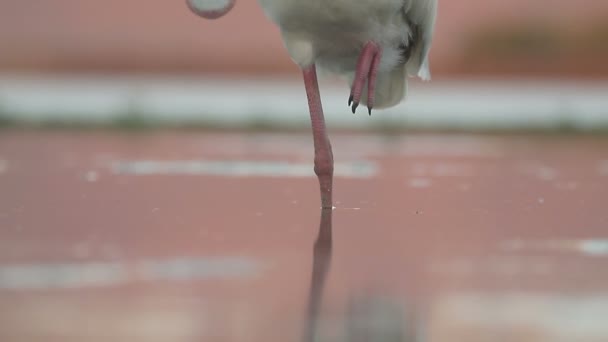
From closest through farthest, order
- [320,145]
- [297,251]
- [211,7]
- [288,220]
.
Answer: [297,251], [288,220], [320,145], [211,7]

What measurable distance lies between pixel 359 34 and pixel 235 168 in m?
1.99

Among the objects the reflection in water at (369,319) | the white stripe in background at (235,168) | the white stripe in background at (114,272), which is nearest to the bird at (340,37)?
the white stripe in background at (235,168)

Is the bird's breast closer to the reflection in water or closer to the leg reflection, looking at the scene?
the leg reflection

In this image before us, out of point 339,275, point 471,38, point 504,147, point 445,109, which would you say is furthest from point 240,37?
point 339,275

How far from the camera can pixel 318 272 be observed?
3863 mm

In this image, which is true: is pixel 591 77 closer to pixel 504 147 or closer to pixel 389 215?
pixel 504 147

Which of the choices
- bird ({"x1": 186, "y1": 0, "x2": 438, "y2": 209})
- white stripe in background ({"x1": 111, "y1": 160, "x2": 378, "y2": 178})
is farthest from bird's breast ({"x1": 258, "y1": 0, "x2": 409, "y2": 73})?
white stripe in background ({"x1": 111, "y1": 160, "x2": 378, "y2": 178})

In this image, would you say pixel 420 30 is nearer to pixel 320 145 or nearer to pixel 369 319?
pixel 320 145

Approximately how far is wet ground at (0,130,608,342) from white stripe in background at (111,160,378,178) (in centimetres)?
1

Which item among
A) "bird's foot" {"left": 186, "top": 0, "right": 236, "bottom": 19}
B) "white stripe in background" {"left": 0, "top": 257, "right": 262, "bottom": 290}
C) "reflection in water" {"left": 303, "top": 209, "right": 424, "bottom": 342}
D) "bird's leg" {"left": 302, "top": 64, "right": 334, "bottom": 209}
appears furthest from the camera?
"bird's foot" {"left": 186, "top": 0, "right": 236, "bottom": 19}

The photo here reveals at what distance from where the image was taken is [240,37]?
21.3 m

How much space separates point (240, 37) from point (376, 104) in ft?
48.9

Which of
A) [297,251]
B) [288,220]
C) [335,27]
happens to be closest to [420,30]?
[335,27]

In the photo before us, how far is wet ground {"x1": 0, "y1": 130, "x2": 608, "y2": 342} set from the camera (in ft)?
10.2
